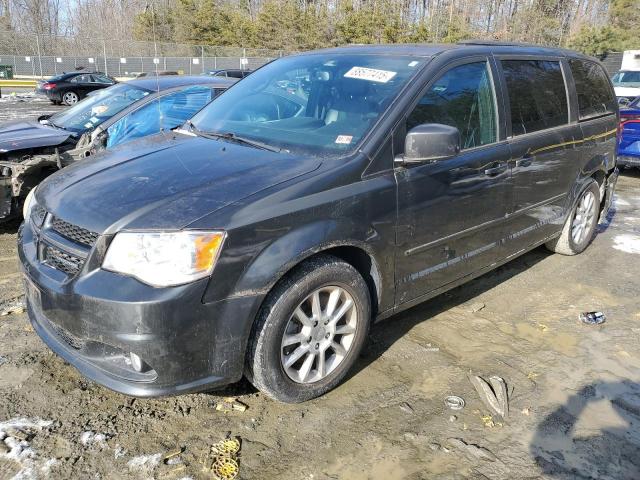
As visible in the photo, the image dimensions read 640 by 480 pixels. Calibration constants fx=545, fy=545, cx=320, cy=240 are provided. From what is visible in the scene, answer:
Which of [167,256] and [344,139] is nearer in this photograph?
[167,256]

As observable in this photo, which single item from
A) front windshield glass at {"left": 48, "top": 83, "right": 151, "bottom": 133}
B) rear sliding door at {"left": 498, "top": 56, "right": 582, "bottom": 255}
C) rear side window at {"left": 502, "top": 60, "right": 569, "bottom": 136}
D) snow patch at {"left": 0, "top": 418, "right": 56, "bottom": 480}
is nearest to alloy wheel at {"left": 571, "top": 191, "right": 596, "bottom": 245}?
rear sliding door at {"left": 498, "top": 56, "right": 582, "bottom": 255}

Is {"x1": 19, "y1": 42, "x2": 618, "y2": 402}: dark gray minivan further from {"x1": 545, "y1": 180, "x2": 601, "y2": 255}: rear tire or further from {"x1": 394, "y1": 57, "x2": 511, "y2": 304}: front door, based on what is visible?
{"x1": 545, "y1": 180, "x2": 601, "y2": 255}: rear tire

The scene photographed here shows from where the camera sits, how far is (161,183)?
9.02 ft

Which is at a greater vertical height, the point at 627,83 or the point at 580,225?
the point at 627,83

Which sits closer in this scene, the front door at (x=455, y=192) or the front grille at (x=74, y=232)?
the front grille at (x=74, y=232)

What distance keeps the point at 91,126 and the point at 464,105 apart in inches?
168

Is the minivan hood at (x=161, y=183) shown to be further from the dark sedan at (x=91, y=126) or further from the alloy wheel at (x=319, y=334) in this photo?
the dark sedan at (x=91, y=126)

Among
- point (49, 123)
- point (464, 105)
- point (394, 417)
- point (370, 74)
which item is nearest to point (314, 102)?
point (370, 74)

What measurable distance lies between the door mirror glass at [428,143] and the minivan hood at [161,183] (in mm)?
543

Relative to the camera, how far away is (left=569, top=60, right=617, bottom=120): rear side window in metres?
4.86

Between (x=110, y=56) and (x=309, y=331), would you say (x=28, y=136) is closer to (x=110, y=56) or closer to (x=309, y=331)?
(x=309, y=331)

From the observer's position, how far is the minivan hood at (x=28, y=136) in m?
5.19

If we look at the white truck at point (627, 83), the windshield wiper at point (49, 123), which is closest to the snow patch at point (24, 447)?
the windshield wiper at point (49, 123)

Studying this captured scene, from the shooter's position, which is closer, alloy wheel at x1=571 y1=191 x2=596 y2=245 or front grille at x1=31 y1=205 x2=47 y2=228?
front grille at x1=31 y1=205 x2=47 y2=228
